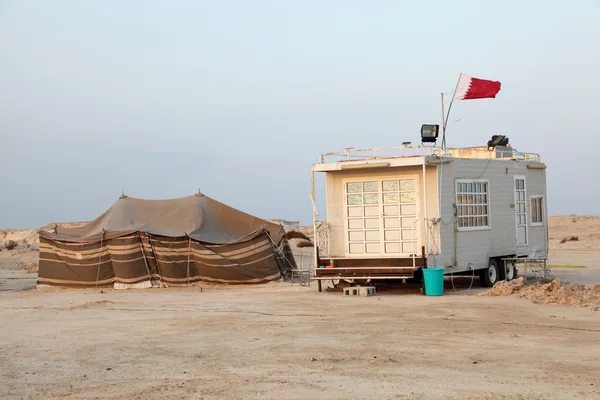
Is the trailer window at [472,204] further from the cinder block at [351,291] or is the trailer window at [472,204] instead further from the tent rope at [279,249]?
the tent rope at [279,249]

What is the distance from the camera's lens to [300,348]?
12.6m

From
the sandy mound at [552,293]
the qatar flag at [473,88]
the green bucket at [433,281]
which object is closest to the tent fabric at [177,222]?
the green bucket at [433,281]

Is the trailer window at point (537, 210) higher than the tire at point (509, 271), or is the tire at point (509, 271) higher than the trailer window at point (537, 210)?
the trailer window at point (537, 210)

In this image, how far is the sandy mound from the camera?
58.4 ft

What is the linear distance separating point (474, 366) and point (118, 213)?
57.5 ft

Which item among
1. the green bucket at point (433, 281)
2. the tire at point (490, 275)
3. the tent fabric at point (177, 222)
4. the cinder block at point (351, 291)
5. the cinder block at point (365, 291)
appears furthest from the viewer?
the tent fabric at point (177, 222)

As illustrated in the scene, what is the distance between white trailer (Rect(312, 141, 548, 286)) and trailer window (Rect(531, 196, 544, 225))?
1.57m

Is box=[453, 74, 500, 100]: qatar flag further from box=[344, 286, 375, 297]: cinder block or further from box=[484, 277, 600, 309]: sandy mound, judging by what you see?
box=[344, 286, 375, 297]: cinder block

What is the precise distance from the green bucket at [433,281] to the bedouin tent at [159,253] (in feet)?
20.0

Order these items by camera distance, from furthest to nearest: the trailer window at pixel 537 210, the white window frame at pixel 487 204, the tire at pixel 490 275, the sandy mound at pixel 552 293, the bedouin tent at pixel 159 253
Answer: the trailer window at pixel 537 210
the bedouin tent at pixel 159 253
the tire at pixel 490 275
the white window frame at pixel 487 204
the sandy mound at pixel 552 293

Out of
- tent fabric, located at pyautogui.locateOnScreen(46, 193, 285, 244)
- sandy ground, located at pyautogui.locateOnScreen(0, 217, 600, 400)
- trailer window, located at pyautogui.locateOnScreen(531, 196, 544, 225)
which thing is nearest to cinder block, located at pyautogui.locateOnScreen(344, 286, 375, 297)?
sandy ground, located at pyautogui.locateOnScreen(0, 217, 600, 400)

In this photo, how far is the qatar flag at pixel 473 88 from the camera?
24266 millimetres

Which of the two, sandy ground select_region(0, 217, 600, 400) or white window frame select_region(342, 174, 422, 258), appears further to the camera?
white window frame select_region(342, 174, 422, 258)

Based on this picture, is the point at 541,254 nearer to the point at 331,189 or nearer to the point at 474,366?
the point at 331,189
